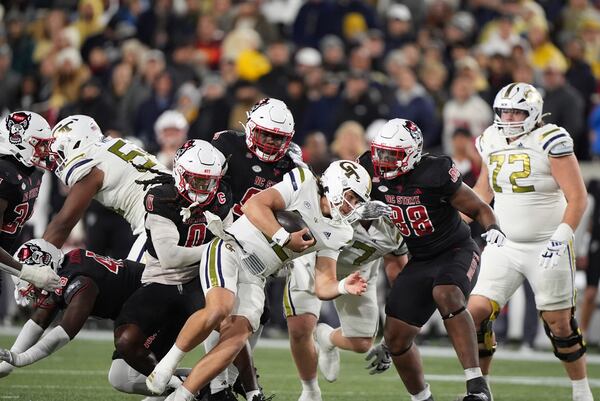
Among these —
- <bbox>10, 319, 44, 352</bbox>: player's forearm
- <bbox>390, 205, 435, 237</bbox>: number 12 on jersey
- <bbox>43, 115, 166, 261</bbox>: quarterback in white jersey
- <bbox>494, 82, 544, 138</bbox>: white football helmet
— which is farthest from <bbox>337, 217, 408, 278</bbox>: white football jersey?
<bbox>10, 319, 44, 352</bbox>: player's forearm

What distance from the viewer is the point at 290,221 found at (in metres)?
7.18

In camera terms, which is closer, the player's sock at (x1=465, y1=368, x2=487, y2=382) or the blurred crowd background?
the player's sock at (x1=465, y1=368, x2=487, y2=382)

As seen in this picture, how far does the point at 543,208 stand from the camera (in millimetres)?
8312

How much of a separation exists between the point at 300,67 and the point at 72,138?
662cm

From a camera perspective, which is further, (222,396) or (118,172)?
(118,172)

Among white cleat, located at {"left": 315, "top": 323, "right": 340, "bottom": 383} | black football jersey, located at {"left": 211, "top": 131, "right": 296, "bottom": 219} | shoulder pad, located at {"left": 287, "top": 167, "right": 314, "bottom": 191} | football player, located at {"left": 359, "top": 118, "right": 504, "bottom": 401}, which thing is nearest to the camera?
shoulder pad, located at {"left": 287, "top": 167, "right": 314, "bottom": 191}

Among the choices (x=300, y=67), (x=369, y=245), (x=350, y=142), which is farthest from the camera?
(x=300, y=67)

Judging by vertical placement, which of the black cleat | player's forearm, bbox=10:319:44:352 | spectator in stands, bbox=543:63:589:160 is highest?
player's forearm, bbox=10:319:44:352

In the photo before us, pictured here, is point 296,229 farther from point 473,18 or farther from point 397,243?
point 473,18

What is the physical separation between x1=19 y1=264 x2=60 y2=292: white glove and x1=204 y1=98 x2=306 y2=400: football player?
101 cm

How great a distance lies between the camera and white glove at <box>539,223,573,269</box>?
7805mm

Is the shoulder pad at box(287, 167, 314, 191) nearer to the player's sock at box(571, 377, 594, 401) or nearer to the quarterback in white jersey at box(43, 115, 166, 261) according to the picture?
the quarterback in white jersey at box(43, 115, 166, 261)

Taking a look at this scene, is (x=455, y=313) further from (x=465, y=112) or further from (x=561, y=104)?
(x=465, y=112)

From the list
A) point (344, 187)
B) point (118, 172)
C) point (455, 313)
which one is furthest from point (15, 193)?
point (455, 313)
